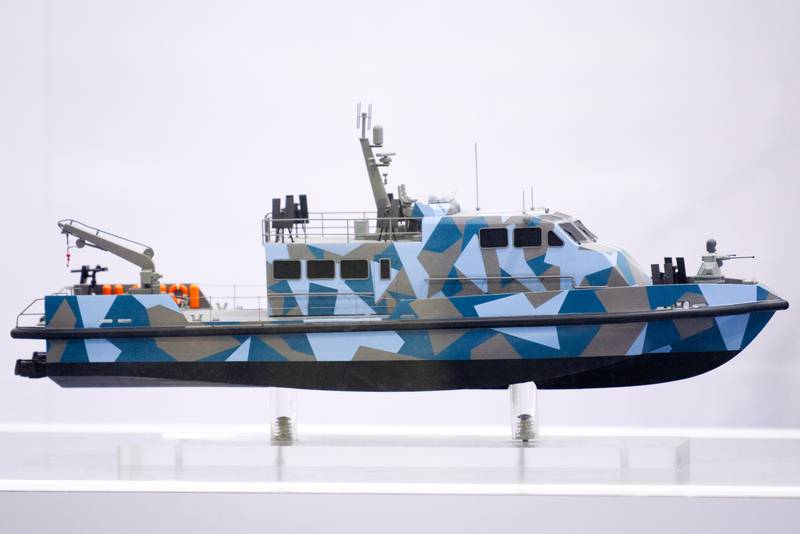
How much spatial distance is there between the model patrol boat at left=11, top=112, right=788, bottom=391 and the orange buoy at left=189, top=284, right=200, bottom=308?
0.77 metres

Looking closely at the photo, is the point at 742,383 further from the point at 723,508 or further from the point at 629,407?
the point at 723,508

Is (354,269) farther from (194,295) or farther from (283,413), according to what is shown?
(194,295)

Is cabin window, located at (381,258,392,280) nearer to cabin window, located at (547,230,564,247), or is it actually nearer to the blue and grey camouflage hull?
the blue and grey camouflage hull

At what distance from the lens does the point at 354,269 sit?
14.1 m

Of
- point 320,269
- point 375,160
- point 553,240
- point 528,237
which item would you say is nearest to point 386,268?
point 320,269

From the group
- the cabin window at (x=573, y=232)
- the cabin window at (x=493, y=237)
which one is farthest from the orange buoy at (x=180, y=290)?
the cabin window at (x=573, y=232)

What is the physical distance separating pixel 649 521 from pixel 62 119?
29.0ft

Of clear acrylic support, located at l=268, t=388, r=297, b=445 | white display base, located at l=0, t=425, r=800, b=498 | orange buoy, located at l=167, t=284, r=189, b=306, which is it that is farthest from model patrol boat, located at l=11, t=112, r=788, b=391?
white display base, located at l=0, t=425, r=800, b=498

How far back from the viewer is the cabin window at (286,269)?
14.1 m

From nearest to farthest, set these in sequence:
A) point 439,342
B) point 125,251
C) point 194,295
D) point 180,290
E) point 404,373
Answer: point 439,342
point 404,373
point 125,251
point 180,290
point 194,295

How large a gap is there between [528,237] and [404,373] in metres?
2.05

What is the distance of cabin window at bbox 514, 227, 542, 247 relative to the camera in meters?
13.8

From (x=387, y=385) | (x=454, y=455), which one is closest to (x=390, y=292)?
(x=387, y=385)

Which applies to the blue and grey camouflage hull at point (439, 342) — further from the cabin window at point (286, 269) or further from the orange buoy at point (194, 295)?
the orange buoy at point (194, 295)
